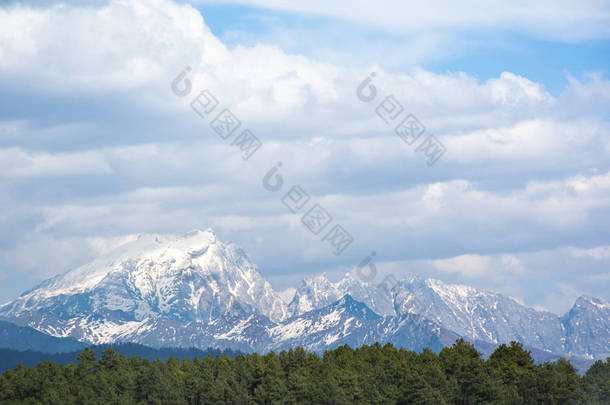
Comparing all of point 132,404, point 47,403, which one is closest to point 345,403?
point 132,404

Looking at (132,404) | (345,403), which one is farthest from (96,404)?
(345,403)

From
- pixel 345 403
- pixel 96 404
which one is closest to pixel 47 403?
pixel 96 404

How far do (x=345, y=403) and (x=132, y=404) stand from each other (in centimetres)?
4965

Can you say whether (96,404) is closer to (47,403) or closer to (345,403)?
(47,403)

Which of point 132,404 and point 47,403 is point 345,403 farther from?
point 47,403

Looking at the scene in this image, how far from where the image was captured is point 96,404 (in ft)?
641

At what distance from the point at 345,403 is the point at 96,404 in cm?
5718

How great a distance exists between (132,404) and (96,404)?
855 centimetres

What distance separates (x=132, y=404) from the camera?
200m

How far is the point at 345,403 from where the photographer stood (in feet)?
656

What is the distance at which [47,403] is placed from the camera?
199 m
